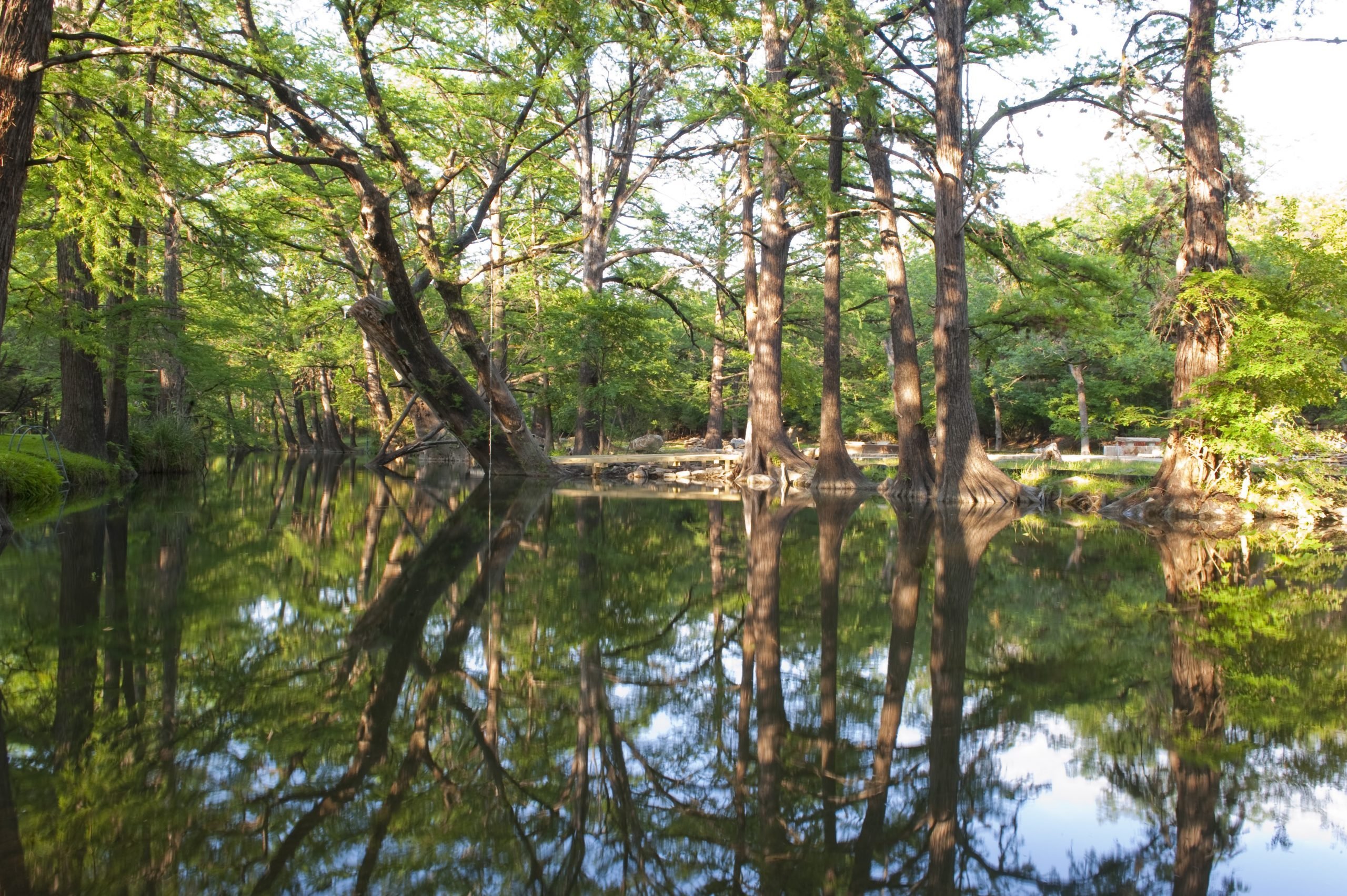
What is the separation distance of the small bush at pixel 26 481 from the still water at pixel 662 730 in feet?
20.1

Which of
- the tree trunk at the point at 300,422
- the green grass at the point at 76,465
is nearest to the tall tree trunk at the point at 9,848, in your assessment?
the green grass at the point at 76,465

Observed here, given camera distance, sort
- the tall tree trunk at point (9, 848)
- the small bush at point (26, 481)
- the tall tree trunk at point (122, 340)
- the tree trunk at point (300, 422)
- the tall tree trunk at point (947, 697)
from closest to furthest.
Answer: the tall tree trunk at point (9, 848) < the tall tree trunk at point (947, 697) < the small bush at point (26, 481) < the tall tree trunk at point (122, 340) < the tree trunk at point (300, 422)

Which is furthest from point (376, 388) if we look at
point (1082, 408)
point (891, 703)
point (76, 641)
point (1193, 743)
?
point (1193, 743)

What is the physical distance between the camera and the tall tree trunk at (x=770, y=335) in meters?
21.5

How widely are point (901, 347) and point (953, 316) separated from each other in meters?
2.49

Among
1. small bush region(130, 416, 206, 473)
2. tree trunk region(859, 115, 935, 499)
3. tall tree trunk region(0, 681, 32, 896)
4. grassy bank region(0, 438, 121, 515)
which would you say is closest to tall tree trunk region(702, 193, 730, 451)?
tree trunk region(859, 115, 935, 499)

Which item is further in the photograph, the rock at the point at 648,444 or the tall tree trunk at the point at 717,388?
the rock at the point at 648,444

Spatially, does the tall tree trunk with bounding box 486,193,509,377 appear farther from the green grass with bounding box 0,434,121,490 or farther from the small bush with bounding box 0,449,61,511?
the small bush with bounding box 0,449,61,511

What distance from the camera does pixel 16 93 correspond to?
7316 millimetres

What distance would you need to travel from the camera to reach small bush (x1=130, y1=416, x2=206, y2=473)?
72.9 feet

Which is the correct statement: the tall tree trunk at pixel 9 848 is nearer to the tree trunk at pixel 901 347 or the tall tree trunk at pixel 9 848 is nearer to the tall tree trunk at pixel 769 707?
the tall tree trunk at pixel 769 707

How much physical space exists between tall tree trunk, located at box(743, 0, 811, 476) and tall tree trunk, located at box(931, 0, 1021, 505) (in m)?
4.58

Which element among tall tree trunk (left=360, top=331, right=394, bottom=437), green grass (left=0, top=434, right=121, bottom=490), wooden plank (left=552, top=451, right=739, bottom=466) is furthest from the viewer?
tall tree trunk (left=360, top=331, right=394, bottom=437)

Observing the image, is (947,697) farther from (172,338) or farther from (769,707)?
(172,338)
